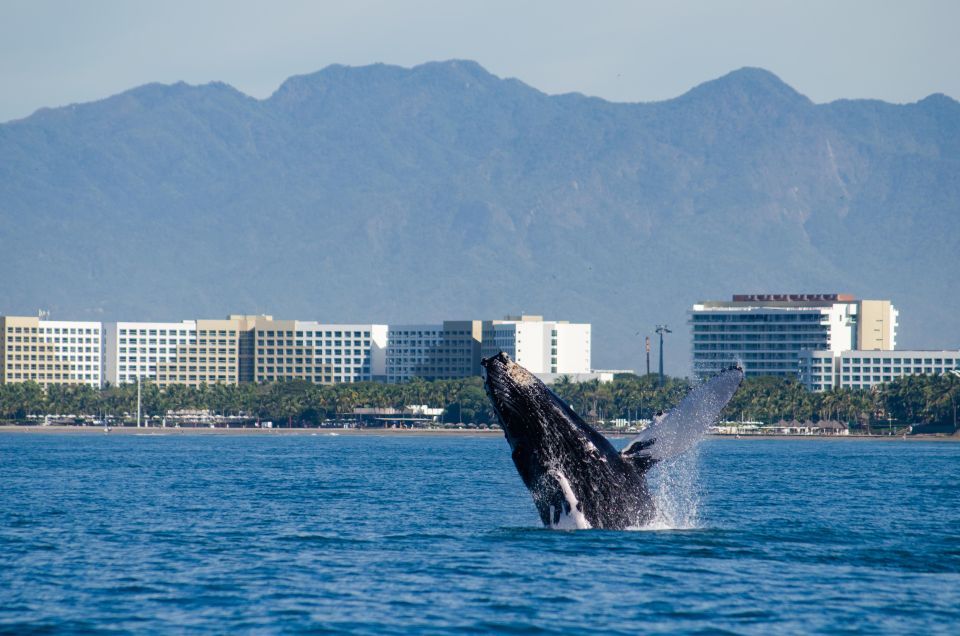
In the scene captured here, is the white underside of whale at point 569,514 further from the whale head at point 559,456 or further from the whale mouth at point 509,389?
the whale mouth at point 509,389

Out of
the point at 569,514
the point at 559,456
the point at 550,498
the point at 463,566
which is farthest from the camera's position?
the point at 463,566

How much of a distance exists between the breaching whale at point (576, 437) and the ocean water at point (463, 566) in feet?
4.90

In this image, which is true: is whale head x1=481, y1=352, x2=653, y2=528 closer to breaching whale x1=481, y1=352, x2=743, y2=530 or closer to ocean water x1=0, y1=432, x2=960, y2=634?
breaching whale x1=481, y1=352, x2=743, y2=530

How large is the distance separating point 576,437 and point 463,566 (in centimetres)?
495

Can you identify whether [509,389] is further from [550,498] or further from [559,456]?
[550,498]

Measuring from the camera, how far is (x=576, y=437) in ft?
106

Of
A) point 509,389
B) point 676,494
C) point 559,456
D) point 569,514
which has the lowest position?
point 676,494

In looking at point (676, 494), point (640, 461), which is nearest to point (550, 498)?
point (640, 461)

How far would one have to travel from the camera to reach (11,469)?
314ft

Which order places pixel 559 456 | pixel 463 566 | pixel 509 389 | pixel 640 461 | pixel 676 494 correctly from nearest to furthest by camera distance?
1. pixel 509 389
2. pixel 559 456
3. pixel 640 461
4. pixel 463 566
5. pixel 676 494

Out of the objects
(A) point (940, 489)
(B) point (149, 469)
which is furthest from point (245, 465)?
(A) point (940, 489)

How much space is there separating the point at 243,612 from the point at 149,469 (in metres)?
66.7

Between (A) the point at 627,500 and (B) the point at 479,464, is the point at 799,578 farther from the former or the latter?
(B) the point at 479,464

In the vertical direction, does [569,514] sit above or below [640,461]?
below
